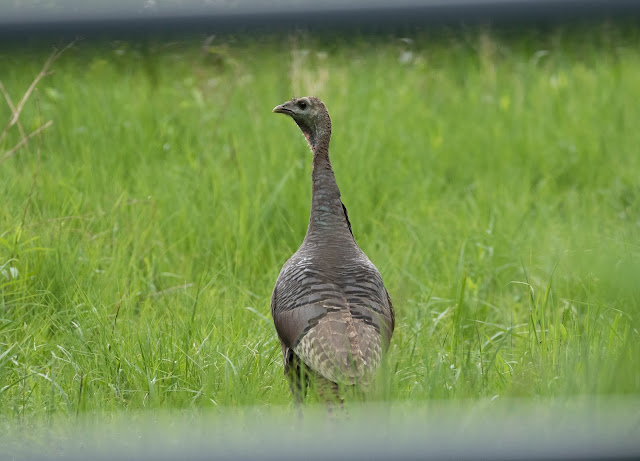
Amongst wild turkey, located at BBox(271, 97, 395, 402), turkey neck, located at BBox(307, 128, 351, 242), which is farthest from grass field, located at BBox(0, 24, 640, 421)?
turkey neck, located at BBox(307, 128, 351, 242)

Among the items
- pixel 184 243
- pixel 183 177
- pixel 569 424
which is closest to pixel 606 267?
pixel 569 424

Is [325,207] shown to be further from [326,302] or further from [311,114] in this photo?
[326,302]

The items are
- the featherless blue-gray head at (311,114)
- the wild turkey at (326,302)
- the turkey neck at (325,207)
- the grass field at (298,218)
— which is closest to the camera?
the wild turkey at (326,302)

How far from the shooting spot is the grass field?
2.86m

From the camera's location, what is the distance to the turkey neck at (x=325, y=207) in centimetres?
336

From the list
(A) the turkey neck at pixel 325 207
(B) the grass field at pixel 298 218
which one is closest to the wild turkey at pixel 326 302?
(A) the turkey neck at pixel 325 207

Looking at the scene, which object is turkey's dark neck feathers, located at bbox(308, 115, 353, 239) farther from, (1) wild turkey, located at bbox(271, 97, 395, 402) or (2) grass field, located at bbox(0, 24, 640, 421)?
(2) grass field, located at bbox(0, 24, 640, 421)

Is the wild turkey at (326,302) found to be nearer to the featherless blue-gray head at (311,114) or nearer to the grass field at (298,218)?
the featherless blue-gray head at (311,114)

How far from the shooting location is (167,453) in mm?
670

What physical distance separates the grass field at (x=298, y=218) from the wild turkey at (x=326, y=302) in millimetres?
208

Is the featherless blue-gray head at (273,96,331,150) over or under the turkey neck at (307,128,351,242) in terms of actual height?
over

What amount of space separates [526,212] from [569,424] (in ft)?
15.1

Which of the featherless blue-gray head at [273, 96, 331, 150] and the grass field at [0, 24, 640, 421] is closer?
the grass field at [0, 24, 640, 421]

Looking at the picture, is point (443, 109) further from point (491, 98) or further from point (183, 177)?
point (183, 177)
